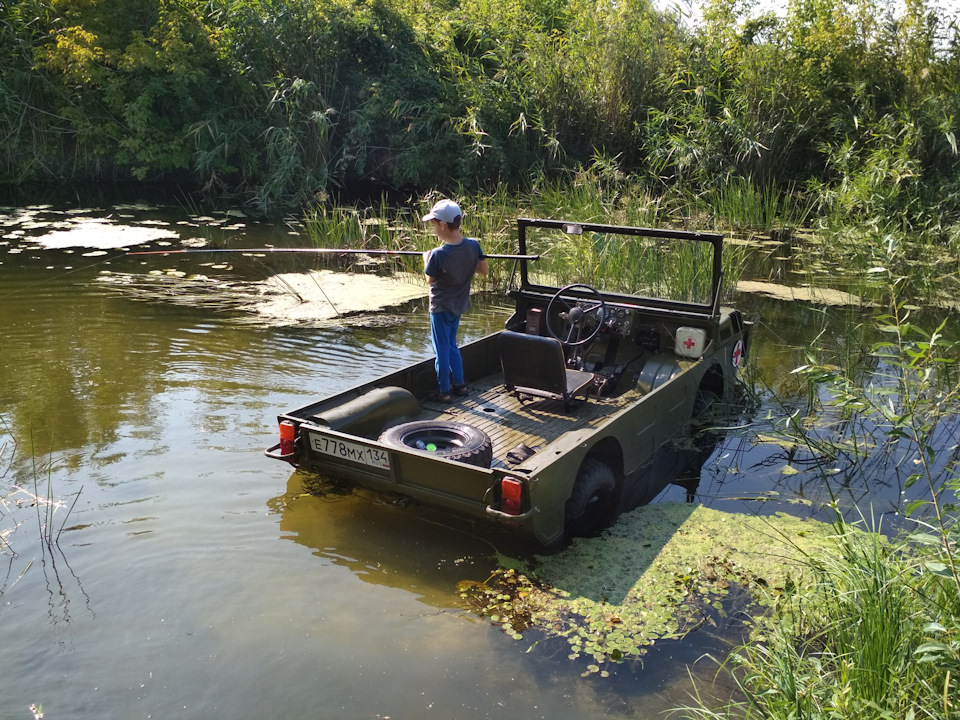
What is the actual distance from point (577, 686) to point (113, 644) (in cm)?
208

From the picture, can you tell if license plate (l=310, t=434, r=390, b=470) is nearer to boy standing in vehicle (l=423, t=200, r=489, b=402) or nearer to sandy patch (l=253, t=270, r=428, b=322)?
boy standing in vehicle (l=423, t=200, r=489, b=402)

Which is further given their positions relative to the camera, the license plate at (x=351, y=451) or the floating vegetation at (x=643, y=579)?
the license plate at (x=351, y=451)

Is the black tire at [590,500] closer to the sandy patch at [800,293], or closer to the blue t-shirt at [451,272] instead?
the blue t-shirt at [451,272]

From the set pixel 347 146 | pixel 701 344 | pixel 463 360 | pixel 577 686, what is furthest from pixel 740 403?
pixel 347 146

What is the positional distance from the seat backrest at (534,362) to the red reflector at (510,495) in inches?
63.8

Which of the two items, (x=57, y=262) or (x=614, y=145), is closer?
(x=57, y=262)

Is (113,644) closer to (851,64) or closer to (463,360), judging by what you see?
(463,360)

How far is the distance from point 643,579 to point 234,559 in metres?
2.16

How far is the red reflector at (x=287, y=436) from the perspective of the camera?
4.87 m

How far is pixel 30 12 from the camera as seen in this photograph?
15914 millimetres

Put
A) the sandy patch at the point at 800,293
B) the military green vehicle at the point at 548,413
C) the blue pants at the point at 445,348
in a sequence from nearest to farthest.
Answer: the military green vehicle at the point at 548,413, the blue pants at the point at 445,348, the sandy patch at the point at 800,293

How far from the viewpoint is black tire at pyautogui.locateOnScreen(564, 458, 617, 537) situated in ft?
15.7

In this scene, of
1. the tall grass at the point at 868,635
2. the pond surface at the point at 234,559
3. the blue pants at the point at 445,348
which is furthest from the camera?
the blue pants at the point at 445,348

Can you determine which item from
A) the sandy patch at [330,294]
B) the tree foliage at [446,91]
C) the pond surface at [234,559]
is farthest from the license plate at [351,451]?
the tree foliage at [446,91]
